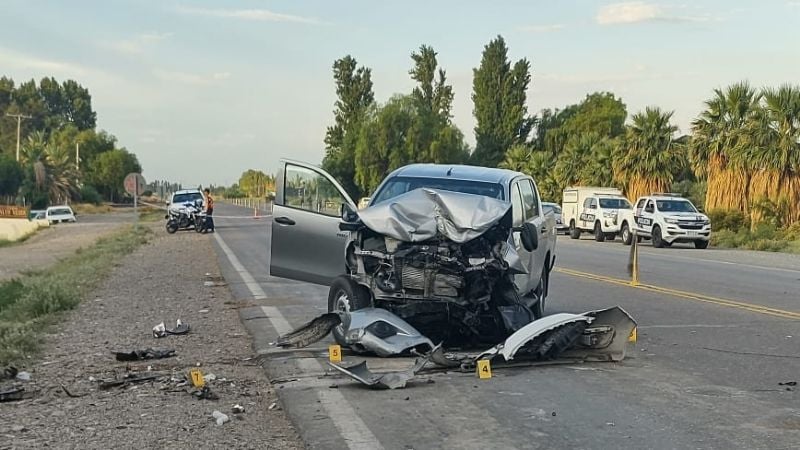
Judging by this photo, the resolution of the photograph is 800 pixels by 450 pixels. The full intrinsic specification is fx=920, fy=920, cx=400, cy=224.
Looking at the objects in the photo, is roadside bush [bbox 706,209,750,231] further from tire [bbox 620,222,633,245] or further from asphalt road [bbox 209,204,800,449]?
asphalt road [bbox 209,204,800,449]

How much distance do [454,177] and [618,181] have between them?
42984mm

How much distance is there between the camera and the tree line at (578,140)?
1567 inches

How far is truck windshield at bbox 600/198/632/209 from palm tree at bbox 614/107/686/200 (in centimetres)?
1097

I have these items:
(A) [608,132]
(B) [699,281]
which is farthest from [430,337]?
(A) [608,132]

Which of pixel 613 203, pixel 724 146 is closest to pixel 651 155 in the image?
pixel 724 146

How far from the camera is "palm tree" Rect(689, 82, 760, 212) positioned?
41938 mm

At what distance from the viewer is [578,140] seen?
209 ft

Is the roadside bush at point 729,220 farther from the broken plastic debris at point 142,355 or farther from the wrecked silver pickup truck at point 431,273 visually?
the broken plastic debris at point 142,355

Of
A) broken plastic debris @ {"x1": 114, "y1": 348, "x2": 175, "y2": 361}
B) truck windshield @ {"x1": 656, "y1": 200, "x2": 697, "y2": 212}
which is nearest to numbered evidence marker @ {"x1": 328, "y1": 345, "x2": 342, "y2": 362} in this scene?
broken plastic debris @ {"x1": 114, "y1": 348, "x2": 175, "y2": 361}

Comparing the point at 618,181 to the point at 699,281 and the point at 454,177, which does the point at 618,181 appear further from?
the point at 454,177

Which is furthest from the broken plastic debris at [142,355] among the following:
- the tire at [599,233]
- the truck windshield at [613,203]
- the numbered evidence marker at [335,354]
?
the truck windshield at [613,203]

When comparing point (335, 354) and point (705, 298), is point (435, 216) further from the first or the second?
point (705, 298)

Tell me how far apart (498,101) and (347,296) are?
77.9 metres

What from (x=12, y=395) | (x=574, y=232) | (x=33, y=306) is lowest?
(x=33, y=306)
